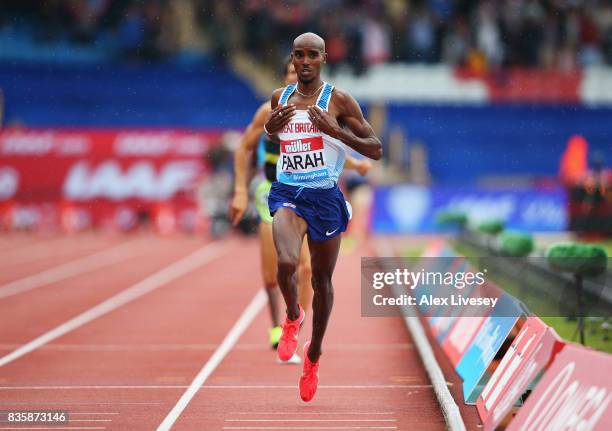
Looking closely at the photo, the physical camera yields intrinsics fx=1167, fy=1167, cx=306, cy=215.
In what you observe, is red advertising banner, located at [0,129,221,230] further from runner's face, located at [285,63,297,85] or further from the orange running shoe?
the orange running shoe

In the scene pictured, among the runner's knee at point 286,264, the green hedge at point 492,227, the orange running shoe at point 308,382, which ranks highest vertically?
the runner's knee at point 286,264

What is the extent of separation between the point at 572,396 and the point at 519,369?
3.36 ft

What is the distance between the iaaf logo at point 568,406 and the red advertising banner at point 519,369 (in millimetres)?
184

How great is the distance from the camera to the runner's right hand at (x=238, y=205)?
330 inches

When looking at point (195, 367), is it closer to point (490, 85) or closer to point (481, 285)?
point (481, 285)

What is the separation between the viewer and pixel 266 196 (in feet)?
30.7

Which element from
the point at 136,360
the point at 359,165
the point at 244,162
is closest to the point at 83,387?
the point at 136,360

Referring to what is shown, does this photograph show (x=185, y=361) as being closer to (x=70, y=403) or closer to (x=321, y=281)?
(x=70, y=403)

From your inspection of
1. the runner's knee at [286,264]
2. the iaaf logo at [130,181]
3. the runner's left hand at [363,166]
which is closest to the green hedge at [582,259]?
the runner's left hand at [363,166]

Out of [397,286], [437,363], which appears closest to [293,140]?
[437,363]

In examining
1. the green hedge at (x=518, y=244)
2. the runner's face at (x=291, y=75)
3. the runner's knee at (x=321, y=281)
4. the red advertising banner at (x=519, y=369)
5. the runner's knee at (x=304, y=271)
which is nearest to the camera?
the red advertising banner at (x=519, y=369)

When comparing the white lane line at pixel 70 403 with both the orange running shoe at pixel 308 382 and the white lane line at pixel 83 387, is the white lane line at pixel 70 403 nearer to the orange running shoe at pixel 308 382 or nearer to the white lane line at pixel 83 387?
the white lane line at pixel 83 387

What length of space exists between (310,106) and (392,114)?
79.7ft

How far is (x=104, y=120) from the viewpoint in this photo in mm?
30109
